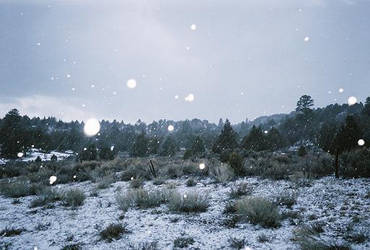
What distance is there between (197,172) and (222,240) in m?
7.72

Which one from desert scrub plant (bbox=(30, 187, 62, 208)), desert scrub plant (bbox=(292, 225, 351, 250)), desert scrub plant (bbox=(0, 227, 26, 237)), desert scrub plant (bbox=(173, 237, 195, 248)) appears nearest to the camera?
desert scrub plant (bbox=(292, 225, 351, 250))

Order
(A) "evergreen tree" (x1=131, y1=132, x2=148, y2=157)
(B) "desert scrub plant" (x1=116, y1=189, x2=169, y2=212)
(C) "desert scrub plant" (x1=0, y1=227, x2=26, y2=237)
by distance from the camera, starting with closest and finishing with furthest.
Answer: (C) "desert scrub plant" (x1=0, y1=227, x2=26, y2=237) < (B) "desert scrub plant" (x1=116, y1=189, x2=169, y2=212) < (A) "evergreen tree" (x1=131, y1=132, x2=148, y2=157)

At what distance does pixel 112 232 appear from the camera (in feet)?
19.0

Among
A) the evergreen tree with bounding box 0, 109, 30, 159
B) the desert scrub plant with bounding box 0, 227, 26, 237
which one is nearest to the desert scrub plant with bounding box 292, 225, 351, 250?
the desert scrub plant with bounding box 0, 227, 26, 237

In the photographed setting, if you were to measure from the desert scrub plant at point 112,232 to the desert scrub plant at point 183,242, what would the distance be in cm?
133

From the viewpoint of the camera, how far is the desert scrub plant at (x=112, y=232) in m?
5.65

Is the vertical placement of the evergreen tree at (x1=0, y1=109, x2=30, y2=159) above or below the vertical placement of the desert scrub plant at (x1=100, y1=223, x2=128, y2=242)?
above

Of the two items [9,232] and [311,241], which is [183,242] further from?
[9,232]

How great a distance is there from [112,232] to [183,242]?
1690 millimetres

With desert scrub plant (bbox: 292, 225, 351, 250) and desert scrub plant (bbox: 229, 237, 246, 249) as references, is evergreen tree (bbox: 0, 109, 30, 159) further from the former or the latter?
desert scrub plant (bbox: 292, 225, 351, 250)

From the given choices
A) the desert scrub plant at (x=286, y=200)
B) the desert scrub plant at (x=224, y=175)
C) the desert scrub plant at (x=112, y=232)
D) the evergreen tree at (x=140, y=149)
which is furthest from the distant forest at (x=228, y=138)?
the desert scrub plant at (x=112, y=232)

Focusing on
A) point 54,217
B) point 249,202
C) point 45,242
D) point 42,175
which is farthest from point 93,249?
point 42,175

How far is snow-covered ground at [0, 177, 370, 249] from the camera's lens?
5211 mm

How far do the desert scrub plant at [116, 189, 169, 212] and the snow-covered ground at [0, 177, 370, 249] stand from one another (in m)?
Result: 0.23
